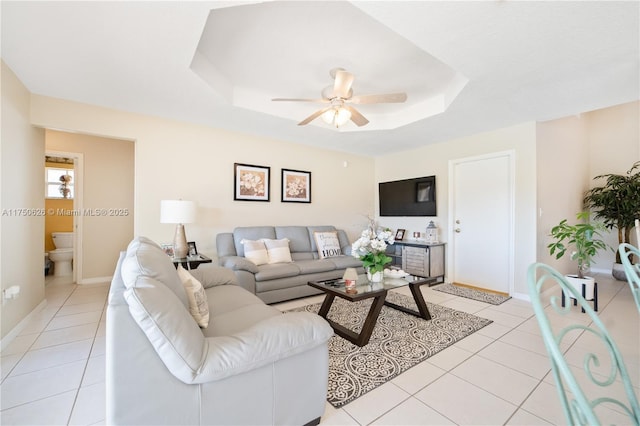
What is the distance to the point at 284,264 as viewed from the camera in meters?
3.68

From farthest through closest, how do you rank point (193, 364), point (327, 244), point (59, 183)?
point (59, 183)
point (327, 244)
point (193, 364)

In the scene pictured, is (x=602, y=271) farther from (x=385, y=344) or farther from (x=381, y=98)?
(x=381, y=98)

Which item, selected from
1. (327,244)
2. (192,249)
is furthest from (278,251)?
(192,249)

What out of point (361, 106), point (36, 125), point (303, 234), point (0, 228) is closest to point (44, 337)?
point (0, 228)

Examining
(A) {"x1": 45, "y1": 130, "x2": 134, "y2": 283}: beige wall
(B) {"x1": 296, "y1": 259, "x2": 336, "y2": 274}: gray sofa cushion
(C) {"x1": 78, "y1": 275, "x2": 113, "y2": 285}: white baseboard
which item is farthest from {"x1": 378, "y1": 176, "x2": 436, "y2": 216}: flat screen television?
(C) {"x1": 78, "y1": 275, "x2": 113, "y2": 285}: white baseboard

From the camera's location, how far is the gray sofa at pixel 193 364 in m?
1.10

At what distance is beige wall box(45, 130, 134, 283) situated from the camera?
4.29 m

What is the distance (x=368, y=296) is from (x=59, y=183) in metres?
5.81

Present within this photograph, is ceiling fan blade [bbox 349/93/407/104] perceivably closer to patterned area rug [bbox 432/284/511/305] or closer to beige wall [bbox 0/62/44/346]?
patterned area rug [bbox 432/284/511/305]

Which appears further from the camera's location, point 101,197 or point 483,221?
point 101,197

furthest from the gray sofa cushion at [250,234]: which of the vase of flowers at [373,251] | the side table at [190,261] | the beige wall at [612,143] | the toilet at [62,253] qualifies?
the beige wall at [612,143]

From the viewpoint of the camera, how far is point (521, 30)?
1.90 m

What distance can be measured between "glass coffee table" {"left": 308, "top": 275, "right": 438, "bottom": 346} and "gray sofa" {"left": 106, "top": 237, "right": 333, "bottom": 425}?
94cm

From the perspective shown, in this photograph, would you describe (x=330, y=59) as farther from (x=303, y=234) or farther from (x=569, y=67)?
(x=303, y=234)
